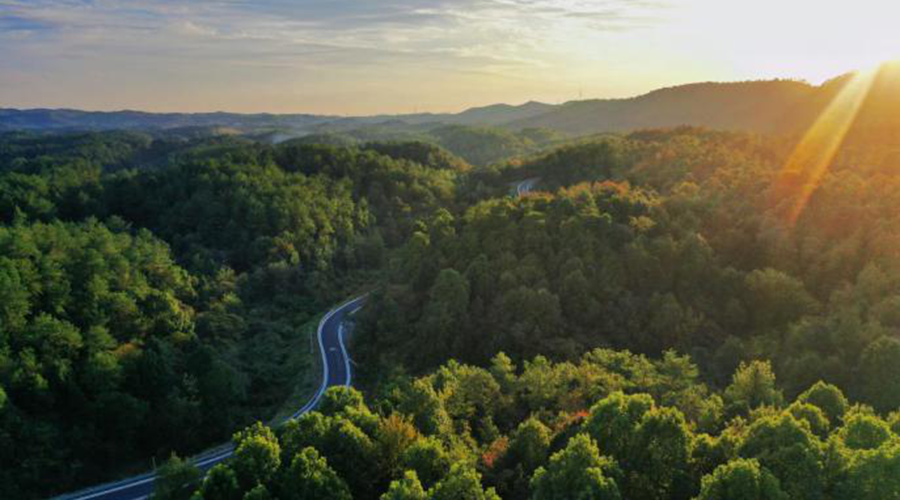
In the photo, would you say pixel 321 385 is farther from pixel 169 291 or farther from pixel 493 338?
pixel 169 291

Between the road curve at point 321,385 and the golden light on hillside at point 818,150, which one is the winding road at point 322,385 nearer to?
the road curve at point 321,385

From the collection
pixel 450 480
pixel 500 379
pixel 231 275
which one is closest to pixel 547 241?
pixel 500 379

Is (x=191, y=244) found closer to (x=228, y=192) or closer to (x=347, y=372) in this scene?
(x=228, y=192)

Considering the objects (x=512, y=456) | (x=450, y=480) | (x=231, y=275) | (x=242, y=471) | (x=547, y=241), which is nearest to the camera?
(x=450, y=480)

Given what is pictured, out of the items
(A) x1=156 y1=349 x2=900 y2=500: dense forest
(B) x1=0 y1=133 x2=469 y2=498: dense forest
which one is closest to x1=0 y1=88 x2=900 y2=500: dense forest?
(A) x1=156 y1=349 x2=900 y2=500: dense forest

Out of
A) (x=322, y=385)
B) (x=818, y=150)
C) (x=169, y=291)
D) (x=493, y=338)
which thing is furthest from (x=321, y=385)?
(x=818, y=150)

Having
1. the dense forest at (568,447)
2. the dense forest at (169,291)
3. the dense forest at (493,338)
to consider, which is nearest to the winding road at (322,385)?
the dense forest at (493,338)

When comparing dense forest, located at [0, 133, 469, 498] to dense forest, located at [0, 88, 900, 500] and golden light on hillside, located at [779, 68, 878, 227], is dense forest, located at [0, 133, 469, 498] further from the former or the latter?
golden light on hillside, located at [779, 68, 878, 227]
